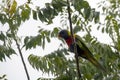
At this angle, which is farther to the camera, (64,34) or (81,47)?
(64,34)

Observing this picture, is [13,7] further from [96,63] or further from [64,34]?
[96,63]

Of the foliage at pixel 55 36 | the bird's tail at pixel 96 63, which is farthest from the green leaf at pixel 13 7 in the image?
the bird's tail at pixel 96 63

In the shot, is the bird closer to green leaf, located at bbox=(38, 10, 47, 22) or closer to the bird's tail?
the bird's tail

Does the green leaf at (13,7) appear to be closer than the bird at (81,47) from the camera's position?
No

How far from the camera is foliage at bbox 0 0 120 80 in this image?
145 inches

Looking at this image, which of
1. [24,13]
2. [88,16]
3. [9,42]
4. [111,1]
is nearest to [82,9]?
[88,16]

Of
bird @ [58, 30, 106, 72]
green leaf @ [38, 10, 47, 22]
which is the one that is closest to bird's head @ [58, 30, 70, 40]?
bird @ [58, 30, 106, 72]

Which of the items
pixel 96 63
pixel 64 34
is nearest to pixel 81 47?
pixel 96 63

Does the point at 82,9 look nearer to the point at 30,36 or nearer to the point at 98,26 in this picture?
the point at 30,36

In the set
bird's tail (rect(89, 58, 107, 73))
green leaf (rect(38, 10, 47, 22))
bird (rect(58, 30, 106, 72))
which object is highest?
green leaf (rect(38, 10, 47, 22))

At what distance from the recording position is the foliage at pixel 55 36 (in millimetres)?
3684

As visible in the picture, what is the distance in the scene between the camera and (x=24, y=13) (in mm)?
3953

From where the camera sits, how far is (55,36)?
4.23 m

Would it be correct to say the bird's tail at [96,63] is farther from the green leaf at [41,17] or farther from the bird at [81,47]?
the green leaf at [41,17]
